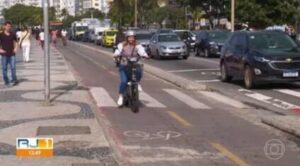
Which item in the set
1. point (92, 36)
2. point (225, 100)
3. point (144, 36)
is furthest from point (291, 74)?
point (92, 36)

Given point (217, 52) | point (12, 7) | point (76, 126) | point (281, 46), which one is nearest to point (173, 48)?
Answer: point (217, 52)

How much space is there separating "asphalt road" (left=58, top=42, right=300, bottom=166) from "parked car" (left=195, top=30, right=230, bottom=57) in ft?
69.0

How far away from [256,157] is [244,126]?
283 cm

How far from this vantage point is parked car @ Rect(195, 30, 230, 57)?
38.2 meters

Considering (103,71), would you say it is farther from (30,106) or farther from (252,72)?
(30,106)

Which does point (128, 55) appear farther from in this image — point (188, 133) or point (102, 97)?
point (188, 133)

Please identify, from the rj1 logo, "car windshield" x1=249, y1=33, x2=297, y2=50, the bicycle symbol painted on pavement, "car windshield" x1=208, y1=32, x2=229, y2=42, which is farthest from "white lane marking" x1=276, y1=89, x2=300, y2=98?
"car windshield" x1=208, y1=32, x2=229, y2=42

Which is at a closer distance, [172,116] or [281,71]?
[172,116]

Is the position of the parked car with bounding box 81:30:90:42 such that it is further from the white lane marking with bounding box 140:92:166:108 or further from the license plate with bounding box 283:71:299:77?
the white lane marking with bounding box 140:92:166:108

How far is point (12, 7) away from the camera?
120 metres

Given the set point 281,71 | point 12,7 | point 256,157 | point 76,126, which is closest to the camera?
point 256,157

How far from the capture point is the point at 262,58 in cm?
1873

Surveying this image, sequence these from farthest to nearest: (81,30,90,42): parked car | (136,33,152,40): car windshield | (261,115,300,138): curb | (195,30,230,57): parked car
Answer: (81,30,90,42): parked car → (136,33,152,40): car windshield → (195,30,230,57): parked car → (261,115,300,138): curb

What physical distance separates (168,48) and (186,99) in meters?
21.7
